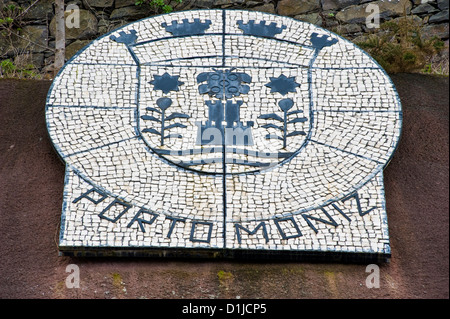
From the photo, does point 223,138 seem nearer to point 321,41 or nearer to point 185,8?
point 321,41

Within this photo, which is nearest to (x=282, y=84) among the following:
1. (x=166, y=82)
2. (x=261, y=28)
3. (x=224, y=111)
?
(x=224, y=111)

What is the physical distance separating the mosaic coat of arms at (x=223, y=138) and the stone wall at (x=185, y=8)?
5.51ft

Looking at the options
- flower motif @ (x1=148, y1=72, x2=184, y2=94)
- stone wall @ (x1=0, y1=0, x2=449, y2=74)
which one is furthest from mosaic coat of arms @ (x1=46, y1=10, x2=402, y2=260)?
stone wall @ (x1=0, y1=0, x2=449, y2=74)

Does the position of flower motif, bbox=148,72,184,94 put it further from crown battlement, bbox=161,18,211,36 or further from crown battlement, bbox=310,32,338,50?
crown battlement, bbox=310,32,338,50

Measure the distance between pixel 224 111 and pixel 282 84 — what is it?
0.48 meters

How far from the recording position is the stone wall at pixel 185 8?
8.23 metres

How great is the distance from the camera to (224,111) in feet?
19.9

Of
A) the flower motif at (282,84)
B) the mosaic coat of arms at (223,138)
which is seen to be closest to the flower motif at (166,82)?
the mosaic coat of arms at (223,138)

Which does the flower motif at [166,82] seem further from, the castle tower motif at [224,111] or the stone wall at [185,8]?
the stone wall at [185,8]

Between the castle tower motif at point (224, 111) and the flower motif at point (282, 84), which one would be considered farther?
the flower motif at point (282, 84)

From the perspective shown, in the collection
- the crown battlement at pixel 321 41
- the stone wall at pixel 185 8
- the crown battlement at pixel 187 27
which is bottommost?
the crown battlement at pixel 321 41

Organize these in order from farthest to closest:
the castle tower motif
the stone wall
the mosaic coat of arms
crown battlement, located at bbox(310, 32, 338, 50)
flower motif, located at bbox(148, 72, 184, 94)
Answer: the stone wall → crown battlement, located at bbox(310, 32, 338, 50) → flower motif, located at bbox(148, 72, 184, 94) → the castle tower motif → the mosaic coat of arms

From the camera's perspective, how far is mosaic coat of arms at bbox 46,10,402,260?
5.39 m

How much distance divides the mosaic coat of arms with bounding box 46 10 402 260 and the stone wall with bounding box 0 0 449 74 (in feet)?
5.51
